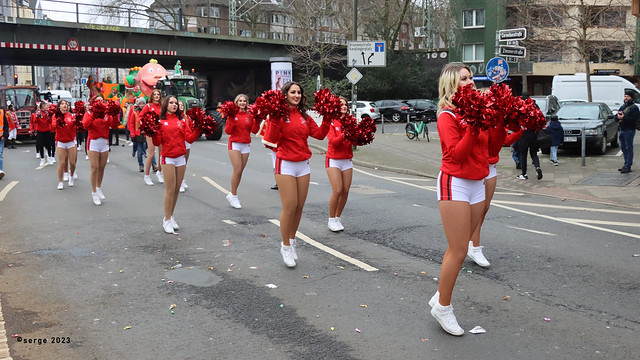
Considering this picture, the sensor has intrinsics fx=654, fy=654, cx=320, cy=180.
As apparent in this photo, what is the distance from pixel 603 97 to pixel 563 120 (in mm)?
13099

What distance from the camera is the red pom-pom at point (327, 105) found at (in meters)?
7.55

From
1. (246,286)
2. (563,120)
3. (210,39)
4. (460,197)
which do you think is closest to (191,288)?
(246,286)

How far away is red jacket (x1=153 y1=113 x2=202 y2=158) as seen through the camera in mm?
9062

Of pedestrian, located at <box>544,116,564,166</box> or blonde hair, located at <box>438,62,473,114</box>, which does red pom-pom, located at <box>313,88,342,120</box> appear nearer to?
blonde hair, located at <box>438,62,473,114</box>

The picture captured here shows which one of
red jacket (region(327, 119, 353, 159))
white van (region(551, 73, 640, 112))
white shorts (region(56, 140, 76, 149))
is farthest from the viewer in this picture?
white van (region(551, 73, 640, 112))

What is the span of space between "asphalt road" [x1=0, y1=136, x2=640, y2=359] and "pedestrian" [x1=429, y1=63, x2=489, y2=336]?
470 mm

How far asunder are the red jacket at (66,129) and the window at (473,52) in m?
44.7

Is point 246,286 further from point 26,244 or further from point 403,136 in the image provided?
point 403,136

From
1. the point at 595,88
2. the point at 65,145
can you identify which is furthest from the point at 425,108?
the point at 65,145

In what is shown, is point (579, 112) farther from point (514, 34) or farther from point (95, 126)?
point (95, 126)

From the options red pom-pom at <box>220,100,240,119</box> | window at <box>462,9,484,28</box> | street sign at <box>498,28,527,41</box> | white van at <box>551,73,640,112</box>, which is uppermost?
window at <box>462,9,484,28</box>

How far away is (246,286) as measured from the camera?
6438mm

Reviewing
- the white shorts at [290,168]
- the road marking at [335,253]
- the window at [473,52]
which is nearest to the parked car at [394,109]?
the window at [473,52]

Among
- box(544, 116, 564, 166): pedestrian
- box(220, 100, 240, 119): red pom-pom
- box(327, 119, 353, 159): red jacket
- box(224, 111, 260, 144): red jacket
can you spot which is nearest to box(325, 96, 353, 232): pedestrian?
box(327, 119, 353, 159): red jacket
